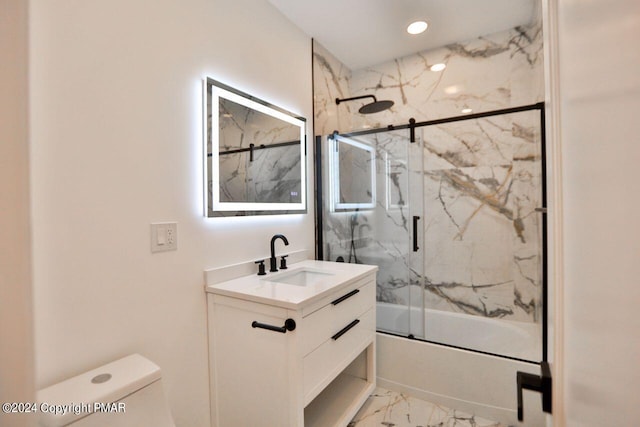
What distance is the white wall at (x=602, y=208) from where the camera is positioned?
0.78 feet

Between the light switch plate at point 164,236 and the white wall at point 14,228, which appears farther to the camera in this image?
the light switch plate at point 164,236

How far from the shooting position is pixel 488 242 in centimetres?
260

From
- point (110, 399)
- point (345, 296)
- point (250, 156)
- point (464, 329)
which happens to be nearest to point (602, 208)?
point (110, 399)

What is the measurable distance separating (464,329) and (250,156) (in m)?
2.32

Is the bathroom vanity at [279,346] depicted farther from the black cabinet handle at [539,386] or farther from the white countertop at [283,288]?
the black cabinet handle at [539,386]

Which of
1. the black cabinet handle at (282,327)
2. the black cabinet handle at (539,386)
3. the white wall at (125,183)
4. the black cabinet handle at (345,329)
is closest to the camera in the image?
the black cabinet handle at (539,386)

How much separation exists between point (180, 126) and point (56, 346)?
1.02 meters

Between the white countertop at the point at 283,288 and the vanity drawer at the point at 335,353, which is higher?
the white countertop at the point at 283,288

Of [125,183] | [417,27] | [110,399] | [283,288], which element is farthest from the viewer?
[417,27]

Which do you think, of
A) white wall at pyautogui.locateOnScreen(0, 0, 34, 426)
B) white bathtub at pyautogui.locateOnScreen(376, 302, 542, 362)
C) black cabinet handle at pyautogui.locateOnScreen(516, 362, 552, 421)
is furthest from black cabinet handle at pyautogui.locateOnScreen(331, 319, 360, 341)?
white wall at pyautogui.locateOnScreen(0, 0, 34, 426)

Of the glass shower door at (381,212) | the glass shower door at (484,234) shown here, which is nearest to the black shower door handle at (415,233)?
the glass shower door at (381,212)

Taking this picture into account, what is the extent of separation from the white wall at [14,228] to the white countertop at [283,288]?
0.94 metres

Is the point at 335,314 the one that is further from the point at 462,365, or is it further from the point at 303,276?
the point at 462,365

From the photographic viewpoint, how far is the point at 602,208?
11.9 inches
